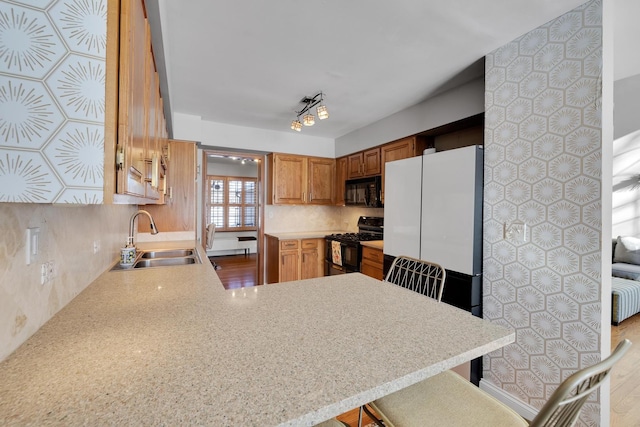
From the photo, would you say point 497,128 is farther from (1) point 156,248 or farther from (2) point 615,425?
(1) point 156,248

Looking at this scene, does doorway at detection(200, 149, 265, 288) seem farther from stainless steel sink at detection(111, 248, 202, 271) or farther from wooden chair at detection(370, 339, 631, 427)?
wooden chair at detection(370, 339, 631, 427)

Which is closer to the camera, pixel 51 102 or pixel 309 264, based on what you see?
pixel 51 102

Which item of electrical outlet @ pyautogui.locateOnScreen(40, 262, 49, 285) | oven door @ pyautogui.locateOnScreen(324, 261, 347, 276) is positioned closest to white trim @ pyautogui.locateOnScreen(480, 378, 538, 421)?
oven door @ pyautogui.locateOnScreen(324, 261, 347, 276)

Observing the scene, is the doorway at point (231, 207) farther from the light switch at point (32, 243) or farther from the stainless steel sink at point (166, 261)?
the light switch at point (32, 243)

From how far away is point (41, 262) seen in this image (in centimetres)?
90

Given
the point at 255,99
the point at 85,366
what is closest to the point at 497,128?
the point at 255,99

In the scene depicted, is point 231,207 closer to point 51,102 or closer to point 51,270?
point 51,270

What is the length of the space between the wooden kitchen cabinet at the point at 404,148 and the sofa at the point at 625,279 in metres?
2.59

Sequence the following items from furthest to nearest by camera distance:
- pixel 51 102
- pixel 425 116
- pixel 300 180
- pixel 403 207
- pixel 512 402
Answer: pixel 300 180 < pixel 425 116 < pixel 403 207 < pixel 512 402 < pixel 51 102

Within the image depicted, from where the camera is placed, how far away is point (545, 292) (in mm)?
1643

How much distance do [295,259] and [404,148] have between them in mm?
2046

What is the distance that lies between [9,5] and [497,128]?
7.54ft

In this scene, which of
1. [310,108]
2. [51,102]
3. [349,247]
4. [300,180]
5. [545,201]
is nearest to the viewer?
[51,102]

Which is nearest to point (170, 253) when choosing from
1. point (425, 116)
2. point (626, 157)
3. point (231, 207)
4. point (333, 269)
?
point (333, 269)
